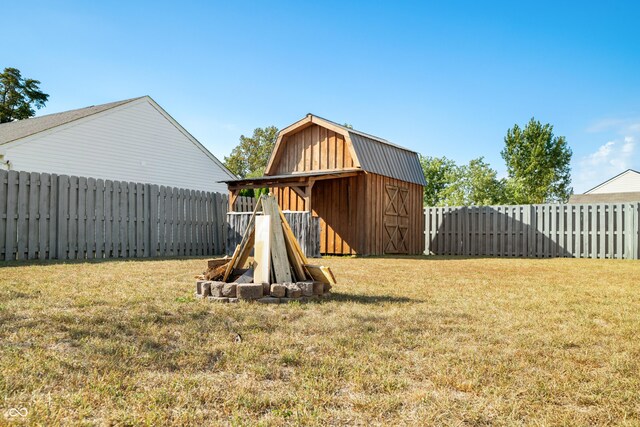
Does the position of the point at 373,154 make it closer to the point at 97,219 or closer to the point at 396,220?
the point at 396,220

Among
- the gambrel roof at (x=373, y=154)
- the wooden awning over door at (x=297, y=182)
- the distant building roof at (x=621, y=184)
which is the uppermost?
the distant building roof at (x=621, y=184)

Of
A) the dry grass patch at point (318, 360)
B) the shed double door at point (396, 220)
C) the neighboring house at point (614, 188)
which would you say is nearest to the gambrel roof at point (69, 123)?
the shed double door at point (396, 220)

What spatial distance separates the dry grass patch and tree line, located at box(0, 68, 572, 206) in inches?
1516

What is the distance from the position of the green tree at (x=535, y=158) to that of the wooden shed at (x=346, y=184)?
37376 millimetres

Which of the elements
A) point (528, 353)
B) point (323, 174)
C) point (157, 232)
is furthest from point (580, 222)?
point (528, 353)

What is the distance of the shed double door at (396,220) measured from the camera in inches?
762

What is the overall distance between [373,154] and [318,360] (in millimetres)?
15613

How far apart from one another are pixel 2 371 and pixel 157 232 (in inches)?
496

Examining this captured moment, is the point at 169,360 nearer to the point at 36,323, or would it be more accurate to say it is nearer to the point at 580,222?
the point at 36,323

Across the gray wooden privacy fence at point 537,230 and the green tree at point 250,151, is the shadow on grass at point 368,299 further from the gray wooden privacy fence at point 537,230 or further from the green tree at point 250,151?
the green tree at point 250,151

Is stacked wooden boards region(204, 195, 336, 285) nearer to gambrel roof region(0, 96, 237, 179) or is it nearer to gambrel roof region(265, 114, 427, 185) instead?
gambrel roof region(265, 114, 427, 185)

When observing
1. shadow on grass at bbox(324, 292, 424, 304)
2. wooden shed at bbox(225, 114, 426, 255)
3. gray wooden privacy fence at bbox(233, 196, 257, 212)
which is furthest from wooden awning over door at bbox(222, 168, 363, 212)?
shadow on grass at bbox(324, 292, 424, 304)

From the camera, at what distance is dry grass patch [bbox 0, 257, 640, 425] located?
2660 millimetres

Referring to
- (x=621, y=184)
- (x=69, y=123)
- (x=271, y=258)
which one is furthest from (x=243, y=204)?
(x=621, y=184)
